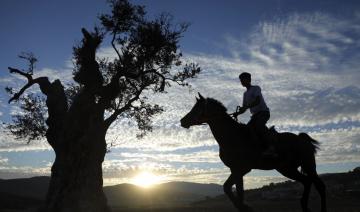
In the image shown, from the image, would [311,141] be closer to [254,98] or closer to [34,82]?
[254,98]

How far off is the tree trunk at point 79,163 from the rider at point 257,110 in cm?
862

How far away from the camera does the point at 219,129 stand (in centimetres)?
1426

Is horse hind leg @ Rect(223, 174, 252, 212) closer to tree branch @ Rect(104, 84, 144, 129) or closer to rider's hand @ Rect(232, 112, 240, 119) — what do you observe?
rider's hand @ Rect(232, 112, 240, 119)

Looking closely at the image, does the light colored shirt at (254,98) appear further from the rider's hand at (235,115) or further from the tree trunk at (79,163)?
the tree trunk at (79,163)

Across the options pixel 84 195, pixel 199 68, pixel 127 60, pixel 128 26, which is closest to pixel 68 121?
pixel 84 195

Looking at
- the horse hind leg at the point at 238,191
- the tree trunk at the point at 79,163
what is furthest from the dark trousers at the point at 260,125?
the tree trunk at the point at 79,163

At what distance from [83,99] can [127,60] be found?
4.63 metres

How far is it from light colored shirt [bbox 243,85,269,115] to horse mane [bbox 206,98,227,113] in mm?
857

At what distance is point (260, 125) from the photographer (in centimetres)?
1424

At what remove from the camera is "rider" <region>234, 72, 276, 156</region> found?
46.5 ft

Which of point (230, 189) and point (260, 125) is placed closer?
point (230, 189)

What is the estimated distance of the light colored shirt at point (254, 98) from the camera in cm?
1417

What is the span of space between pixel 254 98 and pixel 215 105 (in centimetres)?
145

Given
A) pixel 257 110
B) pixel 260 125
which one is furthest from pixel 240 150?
pixel 257 110
